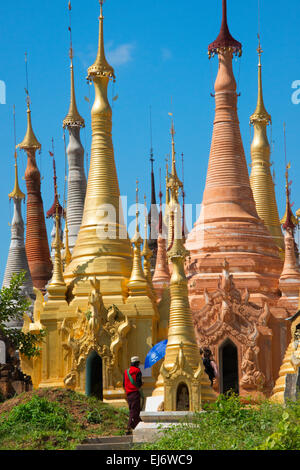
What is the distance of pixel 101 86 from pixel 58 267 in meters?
6.40

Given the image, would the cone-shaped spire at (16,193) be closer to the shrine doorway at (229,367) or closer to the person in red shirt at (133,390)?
the shrine doorway at (229,367)

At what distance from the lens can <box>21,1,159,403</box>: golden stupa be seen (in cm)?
3416

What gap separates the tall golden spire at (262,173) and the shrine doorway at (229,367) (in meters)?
8.45

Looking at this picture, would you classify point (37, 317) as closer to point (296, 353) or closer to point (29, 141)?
point (296, 353)

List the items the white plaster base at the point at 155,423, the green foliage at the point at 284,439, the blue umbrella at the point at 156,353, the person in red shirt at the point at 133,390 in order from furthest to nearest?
the blue umbrella at the point at 156,353 → the person in red shirt at the point at 133,390 → the white plaster base at the point at 155,423 → the green foliage at the point at 284,439

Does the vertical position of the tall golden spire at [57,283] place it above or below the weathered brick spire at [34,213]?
below

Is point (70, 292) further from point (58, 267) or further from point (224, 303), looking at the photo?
point (224, 303)

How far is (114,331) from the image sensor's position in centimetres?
3419

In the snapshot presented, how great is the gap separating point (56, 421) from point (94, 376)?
8.98m

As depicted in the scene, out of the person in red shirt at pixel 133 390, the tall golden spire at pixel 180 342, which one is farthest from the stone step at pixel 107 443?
the tall golden spire at pixel 180 342

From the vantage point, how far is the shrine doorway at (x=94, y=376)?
34.3 m

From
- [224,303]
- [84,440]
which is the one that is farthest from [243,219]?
[84,440]
